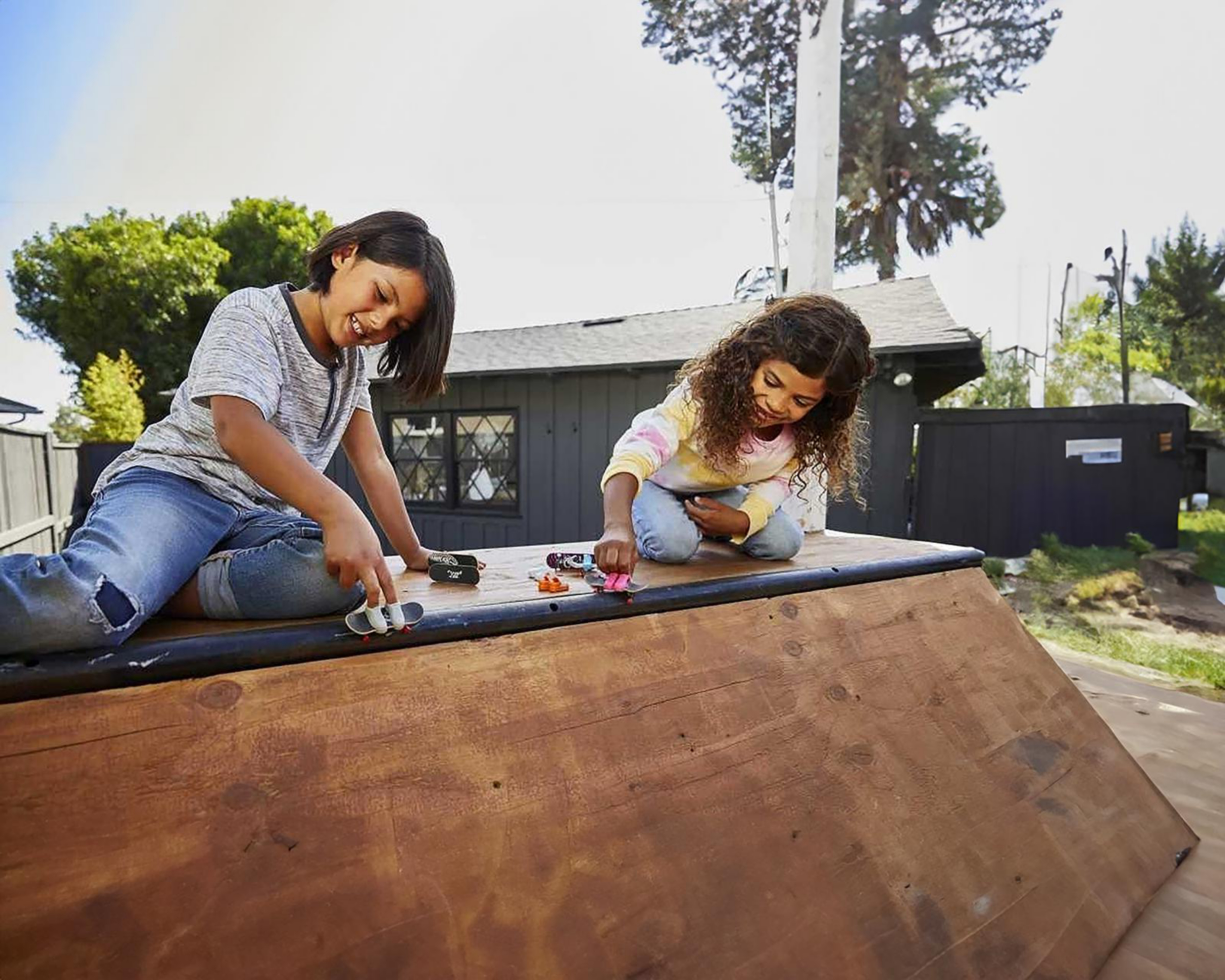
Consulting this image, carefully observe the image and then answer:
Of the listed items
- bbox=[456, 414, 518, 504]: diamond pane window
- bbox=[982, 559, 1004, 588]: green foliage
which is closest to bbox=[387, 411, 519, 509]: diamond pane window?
bbox=[456, 414, 518, 504]: diamond pane window

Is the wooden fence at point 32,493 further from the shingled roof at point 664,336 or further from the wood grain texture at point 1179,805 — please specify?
the wood grain texture at point 1179,805

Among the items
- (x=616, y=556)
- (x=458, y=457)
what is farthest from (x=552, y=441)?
(x=616, y=556)

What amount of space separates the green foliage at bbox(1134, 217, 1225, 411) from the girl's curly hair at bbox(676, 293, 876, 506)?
20425 mm

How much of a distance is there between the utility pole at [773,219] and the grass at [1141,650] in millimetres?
3377

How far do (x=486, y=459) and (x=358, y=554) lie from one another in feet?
22.7

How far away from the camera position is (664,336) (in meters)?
7.62

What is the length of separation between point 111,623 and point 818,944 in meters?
1.04

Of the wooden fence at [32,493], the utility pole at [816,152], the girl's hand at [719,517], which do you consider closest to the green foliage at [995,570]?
the utility pole at [816,152]

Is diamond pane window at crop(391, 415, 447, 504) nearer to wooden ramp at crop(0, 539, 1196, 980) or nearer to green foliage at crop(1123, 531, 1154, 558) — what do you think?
wooden ramp at crop(0, 539, 1196, 980)

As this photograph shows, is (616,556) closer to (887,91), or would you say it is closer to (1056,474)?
(1056,474)

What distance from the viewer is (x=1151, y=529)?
706cm

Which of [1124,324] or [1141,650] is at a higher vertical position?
[1124,324]

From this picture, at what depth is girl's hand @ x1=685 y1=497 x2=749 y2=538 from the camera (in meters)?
1.78

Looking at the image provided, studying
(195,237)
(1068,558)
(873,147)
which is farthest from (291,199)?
(1068,558)
